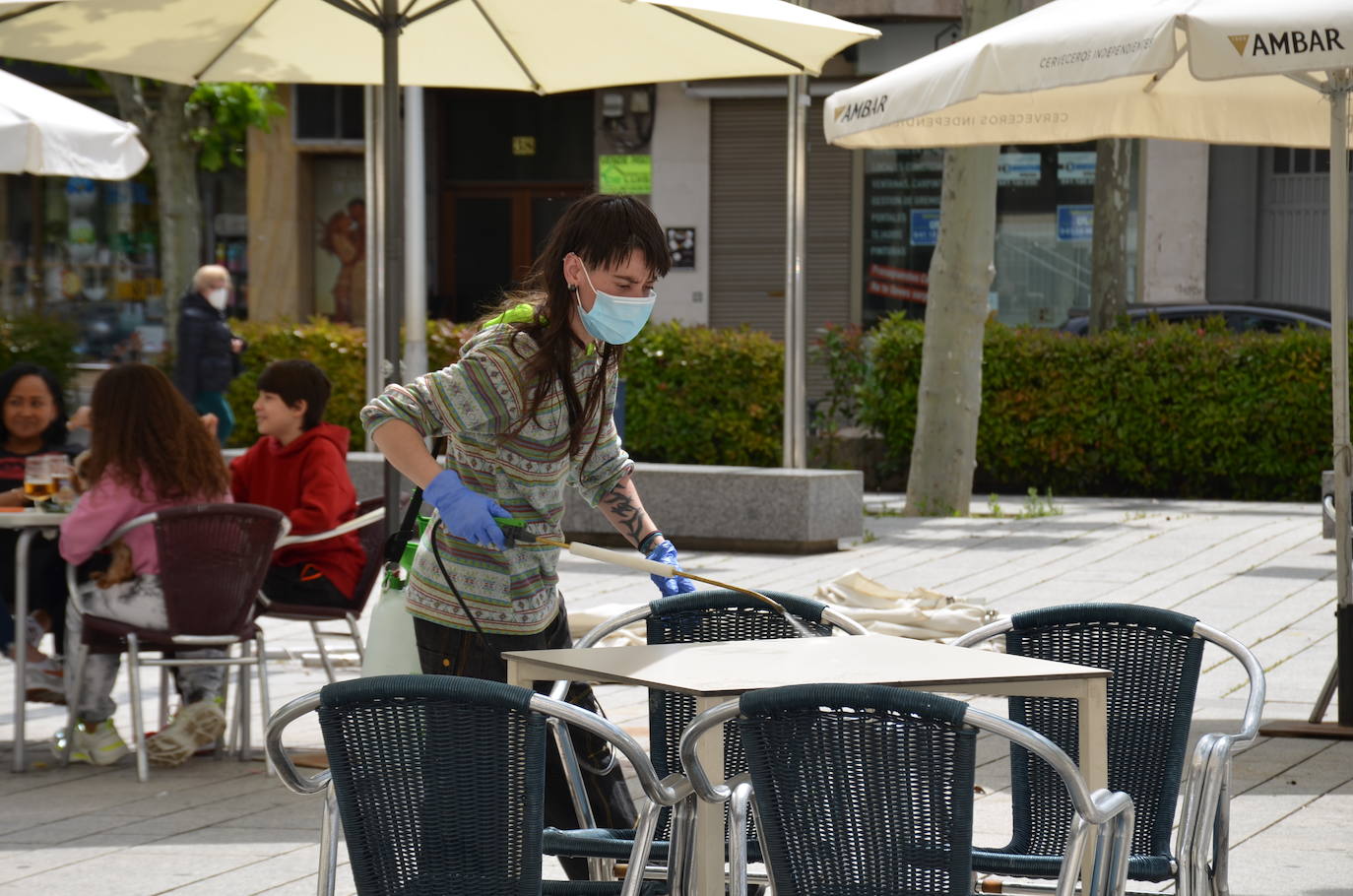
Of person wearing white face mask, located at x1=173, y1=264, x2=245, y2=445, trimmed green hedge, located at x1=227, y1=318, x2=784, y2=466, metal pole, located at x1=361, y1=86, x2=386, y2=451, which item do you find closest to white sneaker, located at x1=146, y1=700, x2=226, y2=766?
metal pole, located at x1=361, y1=86, x2=386, y2=451

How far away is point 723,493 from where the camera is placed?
12.0m

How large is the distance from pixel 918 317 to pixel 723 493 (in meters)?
9.89

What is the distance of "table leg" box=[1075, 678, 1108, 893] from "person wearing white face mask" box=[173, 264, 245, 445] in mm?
11139

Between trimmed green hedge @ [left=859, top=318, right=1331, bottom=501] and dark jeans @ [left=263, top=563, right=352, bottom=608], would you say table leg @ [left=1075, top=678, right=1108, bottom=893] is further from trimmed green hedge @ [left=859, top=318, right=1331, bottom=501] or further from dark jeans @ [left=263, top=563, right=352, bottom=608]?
trimmed green hedge @ [left=859, top=318, right=1331, bottom=501]

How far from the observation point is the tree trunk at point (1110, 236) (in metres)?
17.7

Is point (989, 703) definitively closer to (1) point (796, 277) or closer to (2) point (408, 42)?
(2) point (408, 42)

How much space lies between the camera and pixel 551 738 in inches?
160

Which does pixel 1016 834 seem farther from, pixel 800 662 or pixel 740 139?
pixel 740 139

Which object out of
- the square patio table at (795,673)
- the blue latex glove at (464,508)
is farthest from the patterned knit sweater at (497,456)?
the square patio table at (795,673)

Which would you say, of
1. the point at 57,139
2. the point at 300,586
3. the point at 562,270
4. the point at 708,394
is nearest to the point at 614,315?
the point at 562,270

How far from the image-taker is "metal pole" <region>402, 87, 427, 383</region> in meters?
15.9

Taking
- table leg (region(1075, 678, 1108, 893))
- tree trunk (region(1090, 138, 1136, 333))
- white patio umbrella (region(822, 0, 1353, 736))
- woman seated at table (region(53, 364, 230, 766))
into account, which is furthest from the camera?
tree trunk (region(1090, 138, 1136, 333))

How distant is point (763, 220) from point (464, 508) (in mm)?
18387

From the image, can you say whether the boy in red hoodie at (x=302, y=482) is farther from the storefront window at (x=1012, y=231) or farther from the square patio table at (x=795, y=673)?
the storefront window at (x=1012, y=231)
